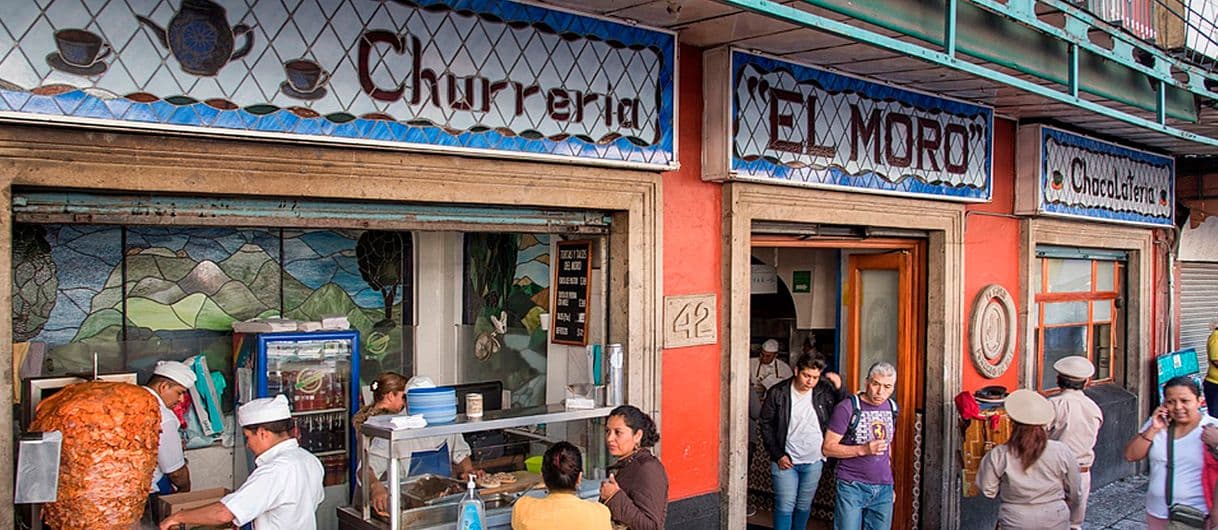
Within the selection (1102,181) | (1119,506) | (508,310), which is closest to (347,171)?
(508,310)

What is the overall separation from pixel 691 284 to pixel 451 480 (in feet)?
6.21

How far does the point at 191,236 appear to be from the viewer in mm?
5992

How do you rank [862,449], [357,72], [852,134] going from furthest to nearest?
[852,134], [862,449], [357,72]

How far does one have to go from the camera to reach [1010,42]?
5809mm

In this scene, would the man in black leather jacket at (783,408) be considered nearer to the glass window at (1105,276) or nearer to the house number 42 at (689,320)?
the house number 42 at (689,320)

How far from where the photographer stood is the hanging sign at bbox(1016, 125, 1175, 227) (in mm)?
8516

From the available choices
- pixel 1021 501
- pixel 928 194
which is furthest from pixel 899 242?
pixel 1021 501

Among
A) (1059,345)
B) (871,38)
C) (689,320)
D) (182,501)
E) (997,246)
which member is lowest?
(182,501)

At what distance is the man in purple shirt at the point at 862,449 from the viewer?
246 inches

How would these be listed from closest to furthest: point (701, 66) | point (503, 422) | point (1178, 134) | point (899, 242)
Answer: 1. point (503, 422)
2. point (701, 66)
3. point (1178, 134)
4. point (899, 242)

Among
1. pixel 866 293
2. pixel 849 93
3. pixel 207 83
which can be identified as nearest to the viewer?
pixel 207 83

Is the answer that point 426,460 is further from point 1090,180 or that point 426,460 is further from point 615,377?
point 1090,180

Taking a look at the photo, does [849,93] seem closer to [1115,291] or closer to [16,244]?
[16,244]

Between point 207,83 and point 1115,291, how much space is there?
9.91 meters
